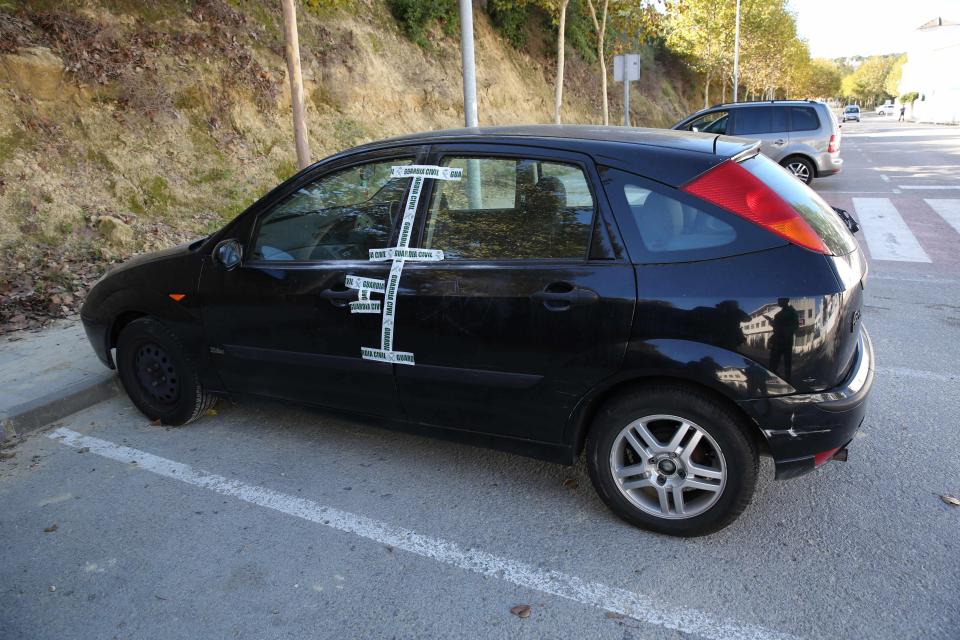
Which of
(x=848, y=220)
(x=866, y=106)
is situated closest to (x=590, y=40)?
(x=848, y=220)

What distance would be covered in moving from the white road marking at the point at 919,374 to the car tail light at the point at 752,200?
2491mm

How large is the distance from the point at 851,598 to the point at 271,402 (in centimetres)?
297

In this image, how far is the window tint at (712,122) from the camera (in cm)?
1349

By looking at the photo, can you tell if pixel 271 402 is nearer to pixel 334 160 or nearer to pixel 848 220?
pixel 334 160

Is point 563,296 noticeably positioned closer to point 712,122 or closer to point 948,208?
point 948,208

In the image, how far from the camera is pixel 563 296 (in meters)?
2.84

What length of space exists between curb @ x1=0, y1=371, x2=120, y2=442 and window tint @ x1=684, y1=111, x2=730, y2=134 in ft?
38.3

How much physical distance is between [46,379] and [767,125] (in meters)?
13.1

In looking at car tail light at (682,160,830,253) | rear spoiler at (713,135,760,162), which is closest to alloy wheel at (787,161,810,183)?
rear spoiler at (713,135,760,162)

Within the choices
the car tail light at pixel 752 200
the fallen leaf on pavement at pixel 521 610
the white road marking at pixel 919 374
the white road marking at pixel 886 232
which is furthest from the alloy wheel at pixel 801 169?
the fallen leaf on pavement at pixel 521 610

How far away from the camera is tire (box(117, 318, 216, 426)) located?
4.09 m

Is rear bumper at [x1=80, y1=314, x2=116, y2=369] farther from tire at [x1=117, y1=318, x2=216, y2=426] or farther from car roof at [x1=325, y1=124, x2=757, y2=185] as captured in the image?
car roof at [x1=325, y1=124, x2=757, y2=185]

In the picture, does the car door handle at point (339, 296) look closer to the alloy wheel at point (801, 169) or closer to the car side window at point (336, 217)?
the car side window at point (336, 217)

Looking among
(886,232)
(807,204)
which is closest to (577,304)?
(807,204)
